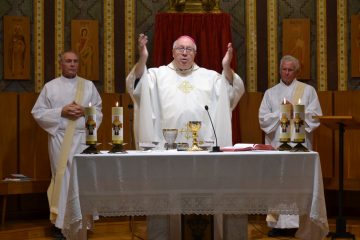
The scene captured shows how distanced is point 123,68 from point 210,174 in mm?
4767

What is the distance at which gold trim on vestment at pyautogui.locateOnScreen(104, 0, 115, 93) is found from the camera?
32.0 feet

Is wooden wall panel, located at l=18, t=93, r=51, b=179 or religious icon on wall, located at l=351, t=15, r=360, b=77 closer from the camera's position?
wooden wall panel, located at l=18, t=93, r=51, b=179

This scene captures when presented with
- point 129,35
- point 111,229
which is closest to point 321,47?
point 129,35

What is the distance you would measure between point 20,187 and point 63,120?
100cm

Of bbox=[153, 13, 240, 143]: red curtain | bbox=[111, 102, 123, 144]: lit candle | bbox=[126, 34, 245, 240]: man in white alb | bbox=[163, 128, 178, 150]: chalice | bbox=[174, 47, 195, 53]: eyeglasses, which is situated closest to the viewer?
bbox=[111, 102, 123, 144]: lit candle

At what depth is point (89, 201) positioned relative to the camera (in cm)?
525

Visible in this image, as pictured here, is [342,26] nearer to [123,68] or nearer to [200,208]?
[123,68]

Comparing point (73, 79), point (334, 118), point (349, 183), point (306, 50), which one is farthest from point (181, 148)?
point (306, 50)

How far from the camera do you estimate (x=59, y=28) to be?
963 cm

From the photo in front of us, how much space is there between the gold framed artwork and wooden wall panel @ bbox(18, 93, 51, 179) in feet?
11.2

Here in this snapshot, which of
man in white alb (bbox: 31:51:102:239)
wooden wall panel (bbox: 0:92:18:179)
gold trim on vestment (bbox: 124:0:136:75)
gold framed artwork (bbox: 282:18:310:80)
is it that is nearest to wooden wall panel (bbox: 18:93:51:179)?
wooden wall panel (bbox: 0:92:18:179)

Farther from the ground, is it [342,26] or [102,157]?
[342,26]

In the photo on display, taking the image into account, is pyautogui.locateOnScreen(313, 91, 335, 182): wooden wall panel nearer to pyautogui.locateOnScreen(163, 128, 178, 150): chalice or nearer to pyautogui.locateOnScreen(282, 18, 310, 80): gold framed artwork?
pyautogui.locateOnScreen(282, 18, 310, 80): gold framed artwork

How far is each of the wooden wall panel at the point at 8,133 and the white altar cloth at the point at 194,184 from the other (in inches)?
158
